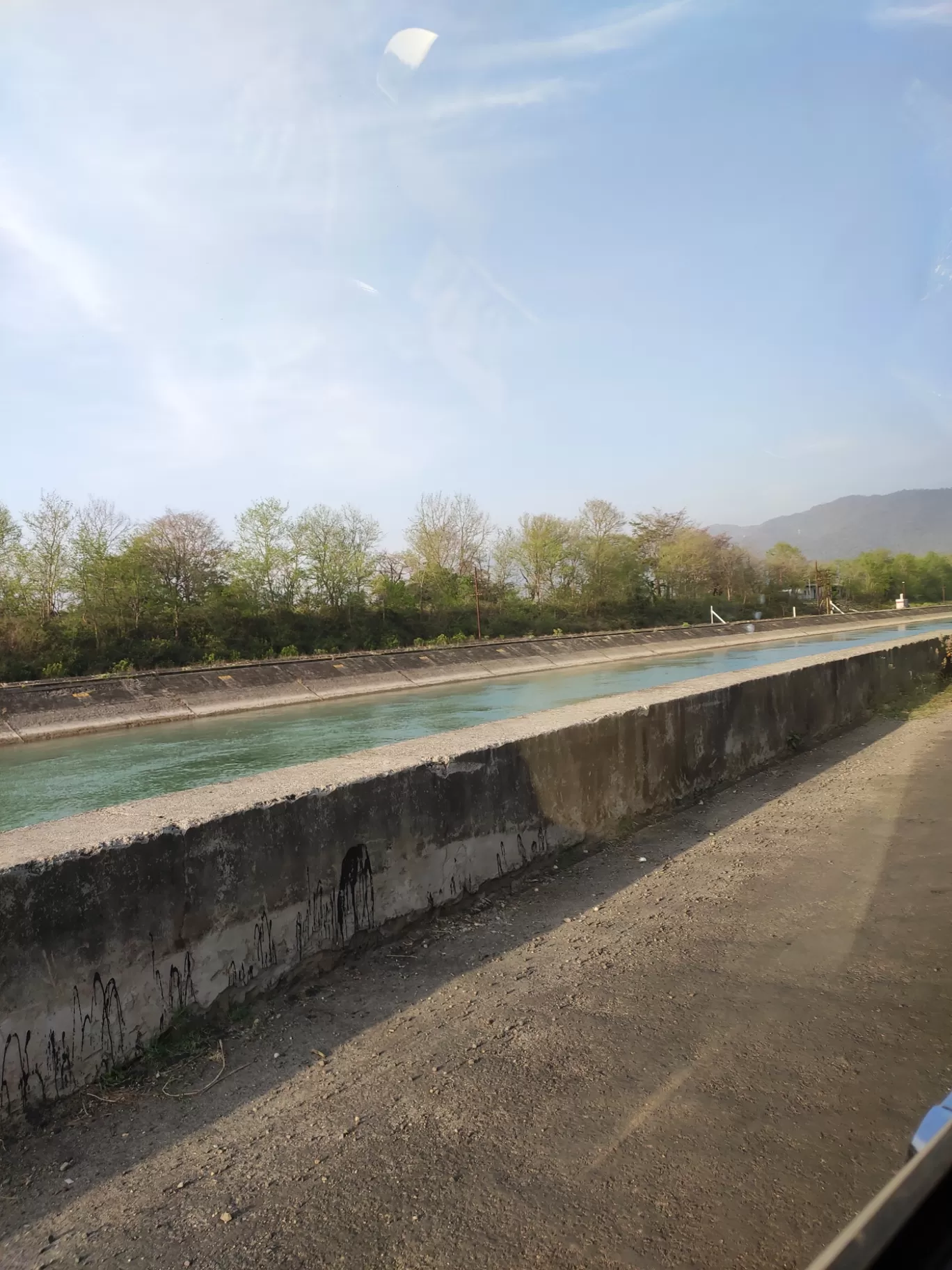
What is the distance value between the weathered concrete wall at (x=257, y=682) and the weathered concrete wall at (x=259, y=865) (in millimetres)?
19386

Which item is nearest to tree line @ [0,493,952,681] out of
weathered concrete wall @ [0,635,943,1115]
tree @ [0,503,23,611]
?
tree @ [0,503,23,611]

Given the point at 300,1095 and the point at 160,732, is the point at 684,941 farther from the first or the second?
the point at 160,732

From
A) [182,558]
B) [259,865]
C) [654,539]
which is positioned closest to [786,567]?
[654,539]

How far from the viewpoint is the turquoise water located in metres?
13.6

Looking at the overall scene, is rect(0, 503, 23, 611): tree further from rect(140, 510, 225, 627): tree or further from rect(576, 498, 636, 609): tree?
rect(576, 498, 636, 609): tree

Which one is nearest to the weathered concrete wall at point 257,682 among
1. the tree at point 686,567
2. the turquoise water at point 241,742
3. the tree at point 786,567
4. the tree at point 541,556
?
the turquoise water at point 241,742

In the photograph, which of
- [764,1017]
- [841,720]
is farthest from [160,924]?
[841,720]

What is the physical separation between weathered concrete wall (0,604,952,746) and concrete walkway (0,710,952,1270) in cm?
Result: 2029

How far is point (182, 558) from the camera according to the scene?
38.7 m

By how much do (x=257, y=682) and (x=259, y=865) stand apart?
23971 millimetres

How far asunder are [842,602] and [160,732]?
86250mm

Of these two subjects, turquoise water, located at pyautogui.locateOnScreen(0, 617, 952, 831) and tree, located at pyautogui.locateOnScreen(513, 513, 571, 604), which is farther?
tree, located at pyautogui.locateOnScreen(513, 513, 571, 604)

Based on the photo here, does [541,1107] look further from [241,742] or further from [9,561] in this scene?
[9,561]

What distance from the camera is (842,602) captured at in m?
90.8
